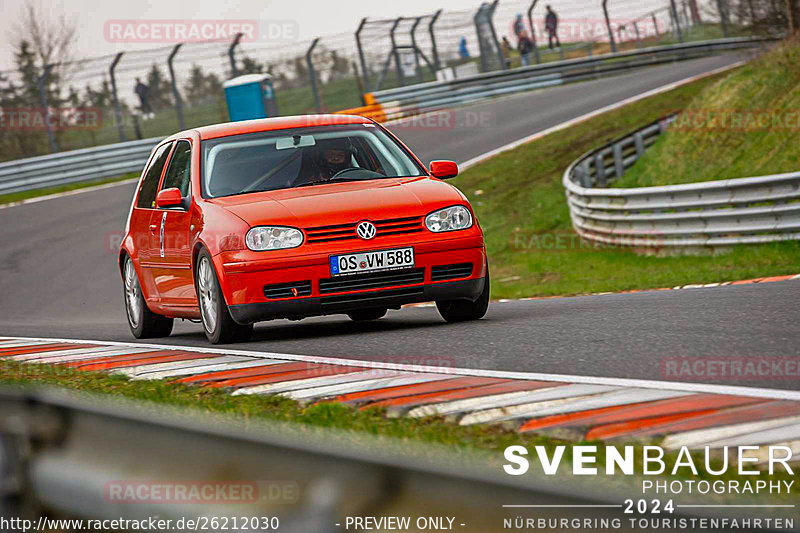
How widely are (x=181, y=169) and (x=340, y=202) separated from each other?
1871mm

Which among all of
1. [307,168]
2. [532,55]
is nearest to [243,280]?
[307,168]

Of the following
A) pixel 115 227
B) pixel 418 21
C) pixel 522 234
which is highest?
pixel 418 21

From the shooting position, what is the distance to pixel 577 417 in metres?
4.46

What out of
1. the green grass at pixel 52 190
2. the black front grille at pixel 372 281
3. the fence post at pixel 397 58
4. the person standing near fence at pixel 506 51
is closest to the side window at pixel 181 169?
the black front grille at pixel 372 281

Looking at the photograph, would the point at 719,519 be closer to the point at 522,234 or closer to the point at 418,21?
the point at 522,234

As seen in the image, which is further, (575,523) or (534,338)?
(534,338)

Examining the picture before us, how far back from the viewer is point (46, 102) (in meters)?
29.5

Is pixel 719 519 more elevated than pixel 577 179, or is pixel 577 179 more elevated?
pixel 719 519

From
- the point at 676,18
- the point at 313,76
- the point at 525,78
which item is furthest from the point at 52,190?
the point at 676,18

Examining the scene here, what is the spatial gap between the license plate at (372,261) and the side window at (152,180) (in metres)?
2.43

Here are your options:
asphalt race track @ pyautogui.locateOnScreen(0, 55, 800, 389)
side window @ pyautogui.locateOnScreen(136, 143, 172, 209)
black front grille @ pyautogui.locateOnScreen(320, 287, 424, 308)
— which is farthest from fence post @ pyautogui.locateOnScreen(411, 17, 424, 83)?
black front grille @ pyautogui.locateOnScreen(320, 287, 424, 308)

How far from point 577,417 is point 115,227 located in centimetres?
1899

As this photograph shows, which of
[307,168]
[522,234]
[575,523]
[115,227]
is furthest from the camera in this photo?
[115,227]

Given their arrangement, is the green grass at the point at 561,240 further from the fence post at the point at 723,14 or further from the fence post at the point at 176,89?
the fence post at the point at 176,89
